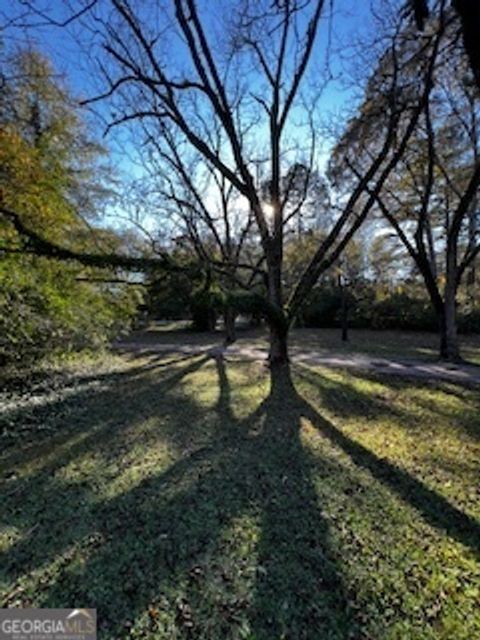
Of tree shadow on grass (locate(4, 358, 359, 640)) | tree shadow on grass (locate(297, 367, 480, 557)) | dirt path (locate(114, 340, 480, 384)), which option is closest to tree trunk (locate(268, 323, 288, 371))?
dirt path (locate(114, 340, 480, 384))

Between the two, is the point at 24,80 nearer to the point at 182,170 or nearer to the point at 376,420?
the point at 182,170

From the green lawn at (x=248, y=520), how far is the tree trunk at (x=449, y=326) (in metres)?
4.46

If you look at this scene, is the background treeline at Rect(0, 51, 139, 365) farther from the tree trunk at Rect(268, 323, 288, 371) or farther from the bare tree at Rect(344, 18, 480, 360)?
the bare tree at Rect(344, 18, 480, 360)

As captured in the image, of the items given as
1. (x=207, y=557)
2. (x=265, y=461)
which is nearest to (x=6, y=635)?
(x=207, y=557)

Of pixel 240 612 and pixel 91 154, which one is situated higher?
pixel 91 154

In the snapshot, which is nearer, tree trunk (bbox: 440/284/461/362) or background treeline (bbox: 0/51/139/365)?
background treeline (bbox: 0/51/139/365)

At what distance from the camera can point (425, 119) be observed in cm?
854

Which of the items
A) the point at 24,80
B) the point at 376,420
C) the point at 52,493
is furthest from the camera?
the point at 24,80

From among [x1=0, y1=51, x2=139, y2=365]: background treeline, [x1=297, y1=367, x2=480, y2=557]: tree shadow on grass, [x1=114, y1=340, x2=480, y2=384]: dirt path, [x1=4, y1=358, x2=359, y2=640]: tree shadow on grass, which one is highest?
[x1=0, y1=51, x2=139, y2=365]: background treeline

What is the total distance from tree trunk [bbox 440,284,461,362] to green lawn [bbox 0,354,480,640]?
4458 millimetres

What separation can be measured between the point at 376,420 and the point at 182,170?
35.1ft

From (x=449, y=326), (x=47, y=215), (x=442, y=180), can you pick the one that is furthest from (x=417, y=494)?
(x=442, y=180)

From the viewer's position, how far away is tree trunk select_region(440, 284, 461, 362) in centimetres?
924

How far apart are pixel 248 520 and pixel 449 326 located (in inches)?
352
